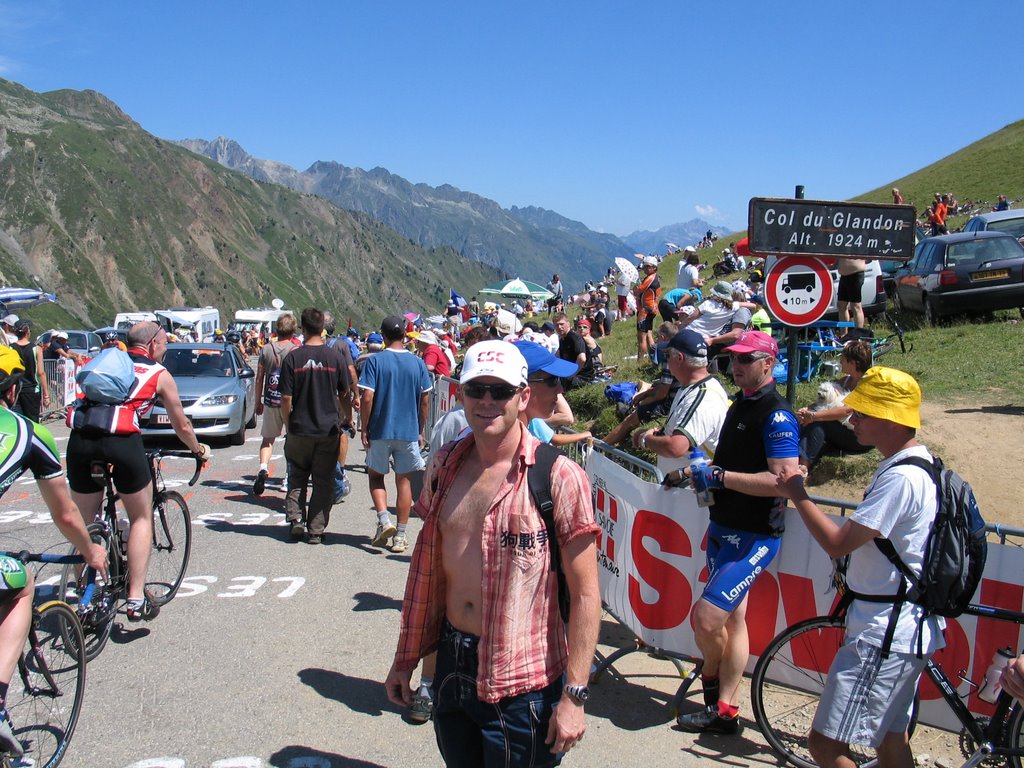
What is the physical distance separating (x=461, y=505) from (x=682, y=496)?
2.39 metres

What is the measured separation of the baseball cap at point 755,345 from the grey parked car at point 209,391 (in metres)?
10.0

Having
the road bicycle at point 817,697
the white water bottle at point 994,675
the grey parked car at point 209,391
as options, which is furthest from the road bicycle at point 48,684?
the grey parked car at point 209,391

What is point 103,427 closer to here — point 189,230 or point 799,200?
point 799,200

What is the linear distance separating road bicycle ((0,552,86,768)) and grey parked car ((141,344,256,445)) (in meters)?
8.66

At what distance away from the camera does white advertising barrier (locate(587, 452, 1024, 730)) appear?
4.16 metres

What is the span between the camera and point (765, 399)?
4.33 metres

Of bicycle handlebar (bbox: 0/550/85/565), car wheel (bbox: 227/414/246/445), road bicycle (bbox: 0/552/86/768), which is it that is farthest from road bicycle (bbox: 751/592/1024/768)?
car wheel (bbox: 227/414/246/445)

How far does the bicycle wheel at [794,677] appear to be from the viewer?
14.2ft

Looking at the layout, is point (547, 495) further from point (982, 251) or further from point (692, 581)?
point (982, 251)

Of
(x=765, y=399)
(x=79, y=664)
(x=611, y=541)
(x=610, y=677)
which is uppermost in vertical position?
(x=765, y=399)

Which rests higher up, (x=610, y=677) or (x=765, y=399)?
(x=765, y=399)

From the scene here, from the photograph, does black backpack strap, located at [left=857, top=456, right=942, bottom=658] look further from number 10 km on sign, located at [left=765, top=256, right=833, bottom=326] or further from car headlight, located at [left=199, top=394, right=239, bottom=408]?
car headlight, located at [left=199, top=394, right=239, bottom=408]

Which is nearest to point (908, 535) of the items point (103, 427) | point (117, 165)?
point (103, 427)

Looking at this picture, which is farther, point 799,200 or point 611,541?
point 799,200
